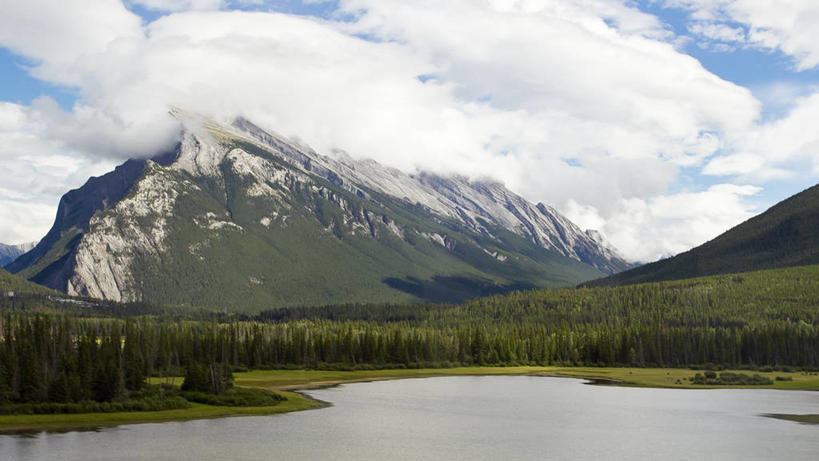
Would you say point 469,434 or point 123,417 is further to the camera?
point 123,417

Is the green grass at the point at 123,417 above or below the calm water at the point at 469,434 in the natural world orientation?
above

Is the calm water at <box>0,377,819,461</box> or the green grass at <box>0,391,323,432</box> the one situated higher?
the green grass at <box>0,391,323,432</box>

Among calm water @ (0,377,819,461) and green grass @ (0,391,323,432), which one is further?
green grass @ (0,391,323,432)

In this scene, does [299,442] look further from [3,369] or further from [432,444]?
[3,369]

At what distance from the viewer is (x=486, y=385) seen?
19525cm

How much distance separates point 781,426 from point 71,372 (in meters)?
105

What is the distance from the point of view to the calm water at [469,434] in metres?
95.4

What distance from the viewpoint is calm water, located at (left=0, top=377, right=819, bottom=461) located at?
95.4 m

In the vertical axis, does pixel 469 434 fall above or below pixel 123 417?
below

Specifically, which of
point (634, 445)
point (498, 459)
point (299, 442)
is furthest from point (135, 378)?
point (634, 445)

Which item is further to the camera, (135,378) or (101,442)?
(135,378)

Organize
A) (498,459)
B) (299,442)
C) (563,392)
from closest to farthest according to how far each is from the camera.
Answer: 1. (498,459)
2. (299,442)
3. (563,392)

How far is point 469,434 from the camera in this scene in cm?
11262

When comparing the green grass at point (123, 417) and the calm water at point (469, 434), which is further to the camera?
the green grass at point (123, 417)
